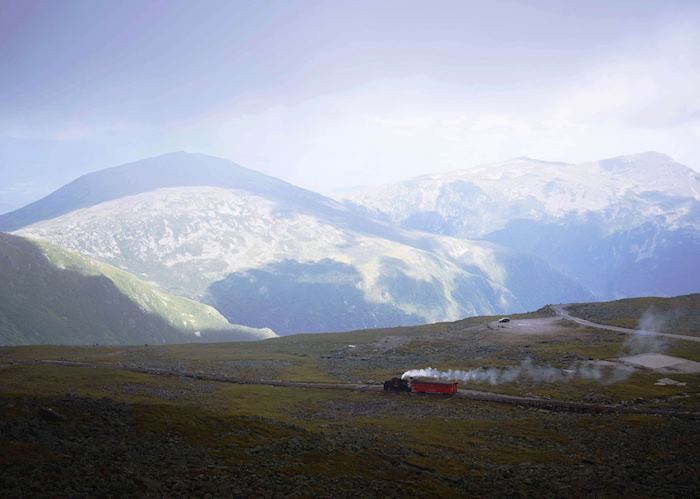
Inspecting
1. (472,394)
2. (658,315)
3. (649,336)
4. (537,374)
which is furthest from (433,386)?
(658,315)

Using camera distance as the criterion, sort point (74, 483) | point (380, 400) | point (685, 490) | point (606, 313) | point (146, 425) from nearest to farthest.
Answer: point (74, 483)
point (685, 490)
point (146, 425)
point (380, 400)
point (606, 313)

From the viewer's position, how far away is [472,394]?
302 feet

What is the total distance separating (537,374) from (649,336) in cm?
5283

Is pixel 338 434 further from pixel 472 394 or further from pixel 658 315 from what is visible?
pixel 658 315

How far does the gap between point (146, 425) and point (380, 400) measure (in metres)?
48.1

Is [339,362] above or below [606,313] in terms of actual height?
below

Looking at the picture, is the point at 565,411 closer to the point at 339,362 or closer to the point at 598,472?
the point at 598,472

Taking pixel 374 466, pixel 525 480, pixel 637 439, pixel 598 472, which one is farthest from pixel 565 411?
pixel 374 466

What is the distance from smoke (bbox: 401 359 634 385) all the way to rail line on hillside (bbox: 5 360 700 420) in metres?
10.2

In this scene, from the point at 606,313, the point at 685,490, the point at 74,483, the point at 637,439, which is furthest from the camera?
the point at 606,313

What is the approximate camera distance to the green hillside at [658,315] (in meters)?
156

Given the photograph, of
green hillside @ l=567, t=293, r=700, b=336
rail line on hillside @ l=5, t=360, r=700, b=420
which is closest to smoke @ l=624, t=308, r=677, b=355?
green hillside @ l=567, t=293, r=700, b=336

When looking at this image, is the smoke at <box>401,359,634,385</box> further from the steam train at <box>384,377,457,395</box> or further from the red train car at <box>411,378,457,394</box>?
the red train car at <box>411,378,457,394</box>

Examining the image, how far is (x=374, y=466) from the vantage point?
49312 mm
